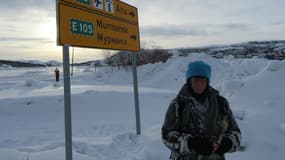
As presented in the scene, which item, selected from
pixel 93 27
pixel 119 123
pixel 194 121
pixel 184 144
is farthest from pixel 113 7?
pixel 184 144

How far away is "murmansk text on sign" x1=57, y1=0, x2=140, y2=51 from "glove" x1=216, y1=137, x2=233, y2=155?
9.57ft

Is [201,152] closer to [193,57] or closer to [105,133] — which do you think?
[105,133]

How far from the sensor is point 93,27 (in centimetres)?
577

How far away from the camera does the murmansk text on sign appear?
4871mm

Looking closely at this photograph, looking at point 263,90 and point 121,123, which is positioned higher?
point 263,90

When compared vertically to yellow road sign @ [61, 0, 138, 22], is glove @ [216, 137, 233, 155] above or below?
below

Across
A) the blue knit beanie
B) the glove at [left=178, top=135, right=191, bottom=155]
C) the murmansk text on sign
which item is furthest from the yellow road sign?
the glove at [left=178, top=135, right=191, bottom=155]

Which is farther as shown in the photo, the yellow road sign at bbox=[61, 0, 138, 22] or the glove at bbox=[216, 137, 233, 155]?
the yellow road sign at bbox=[61, 0, 138, 22]

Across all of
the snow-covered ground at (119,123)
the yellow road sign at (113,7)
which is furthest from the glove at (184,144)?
the yellow road sign at (113,7)

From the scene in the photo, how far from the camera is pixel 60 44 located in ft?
15.2

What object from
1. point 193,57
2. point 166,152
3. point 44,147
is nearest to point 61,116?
point 44,147

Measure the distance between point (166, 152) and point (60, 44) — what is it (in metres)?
2.38

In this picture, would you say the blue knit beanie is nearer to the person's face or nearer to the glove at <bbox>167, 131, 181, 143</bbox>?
the person's face

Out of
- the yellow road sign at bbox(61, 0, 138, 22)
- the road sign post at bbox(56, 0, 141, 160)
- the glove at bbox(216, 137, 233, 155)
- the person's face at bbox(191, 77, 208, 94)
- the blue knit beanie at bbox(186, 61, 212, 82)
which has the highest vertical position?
the yellow road sign at bbox(61, 0, 138, 22)
